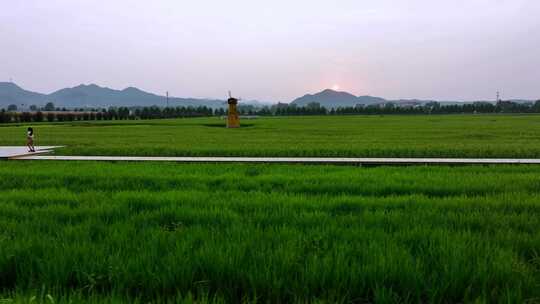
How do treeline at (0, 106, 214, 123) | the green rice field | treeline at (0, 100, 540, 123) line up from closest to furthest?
Answer: the green rice field
treeline at (0, 106, 214, 123)
treeline at (0, 100, 540, 123)

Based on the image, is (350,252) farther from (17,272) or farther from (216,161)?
(216,161)

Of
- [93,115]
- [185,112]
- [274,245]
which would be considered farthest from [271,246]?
[185,112]

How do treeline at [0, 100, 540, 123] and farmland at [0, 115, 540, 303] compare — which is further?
treeline at [0, 100, 540, 123]

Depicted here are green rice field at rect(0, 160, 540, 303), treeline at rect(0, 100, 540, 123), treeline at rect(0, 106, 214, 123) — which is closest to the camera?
green rice field at rect(0, 160, 540, 303)

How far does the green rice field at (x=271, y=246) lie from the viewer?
3135 mm

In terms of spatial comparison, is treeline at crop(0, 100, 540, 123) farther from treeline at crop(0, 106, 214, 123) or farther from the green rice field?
the green rice field

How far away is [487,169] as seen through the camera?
1046 cm

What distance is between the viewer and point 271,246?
3.96 metres

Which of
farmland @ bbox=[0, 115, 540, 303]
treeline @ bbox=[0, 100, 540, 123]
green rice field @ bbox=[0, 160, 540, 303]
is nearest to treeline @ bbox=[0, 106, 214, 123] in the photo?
treeline @ bbox=[0, 100, 540, 123]

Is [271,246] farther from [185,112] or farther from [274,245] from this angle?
[185,112]

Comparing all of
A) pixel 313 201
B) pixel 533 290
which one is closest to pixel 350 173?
pixel 313 201

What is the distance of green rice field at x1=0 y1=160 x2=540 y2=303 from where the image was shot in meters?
3.13

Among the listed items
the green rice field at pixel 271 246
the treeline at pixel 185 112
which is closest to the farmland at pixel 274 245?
the green rice field at pixel 271 246

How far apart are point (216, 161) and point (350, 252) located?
9.52 meters
